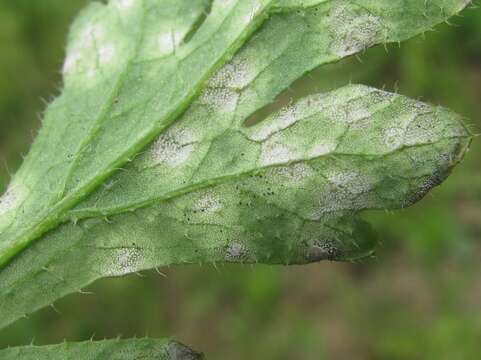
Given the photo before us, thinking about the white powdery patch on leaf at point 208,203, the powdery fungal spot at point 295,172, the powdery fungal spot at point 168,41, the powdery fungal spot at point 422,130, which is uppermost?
the powdery fungal spot at point 168,41

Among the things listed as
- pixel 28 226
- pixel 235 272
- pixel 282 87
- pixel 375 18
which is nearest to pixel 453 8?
pixel 375 18

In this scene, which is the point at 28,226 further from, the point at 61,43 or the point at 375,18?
the point at 61,43

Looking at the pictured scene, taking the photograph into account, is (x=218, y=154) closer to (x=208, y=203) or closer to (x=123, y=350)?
(x=208, y=203)

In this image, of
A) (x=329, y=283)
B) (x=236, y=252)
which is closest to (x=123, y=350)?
(x=236, y=252)

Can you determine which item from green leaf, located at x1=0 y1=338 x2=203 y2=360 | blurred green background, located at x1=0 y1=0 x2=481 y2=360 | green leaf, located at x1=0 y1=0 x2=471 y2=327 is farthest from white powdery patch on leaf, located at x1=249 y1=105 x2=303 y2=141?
blurred green background, located at x1=0 y1=0 x2=481 y2=360

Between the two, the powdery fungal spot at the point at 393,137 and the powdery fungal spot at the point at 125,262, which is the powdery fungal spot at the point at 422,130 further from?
the powdery fungal spot at the point at 125,262

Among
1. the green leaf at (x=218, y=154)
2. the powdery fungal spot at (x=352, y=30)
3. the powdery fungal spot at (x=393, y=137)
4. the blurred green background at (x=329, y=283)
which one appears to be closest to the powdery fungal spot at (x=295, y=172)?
the green leaf at (x=218, y=154)

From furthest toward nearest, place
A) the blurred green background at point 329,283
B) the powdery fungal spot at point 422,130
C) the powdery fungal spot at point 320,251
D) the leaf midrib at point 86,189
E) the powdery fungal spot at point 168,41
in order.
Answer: the blurred green background at point 329,283
the powdery fungal spot at point 168,41
the leaf midrib at point 86,189
the powdery fungal spot at point 320,251
the powdery fungal spot at point 422,130

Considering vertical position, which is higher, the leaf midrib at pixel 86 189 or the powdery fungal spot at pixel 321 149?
the leaf midrib at pixel 86 189

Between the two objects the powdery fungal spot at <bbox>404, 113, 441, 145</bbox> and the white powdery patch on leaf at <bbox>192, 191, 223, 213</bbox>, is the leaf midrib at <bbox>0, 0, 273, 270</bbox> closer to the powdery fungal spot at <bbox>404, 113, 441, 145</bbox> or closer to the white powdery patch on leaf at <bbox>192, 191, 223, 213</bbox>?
the white powdery patch on leaf at <bbox>192, 191, 223, 213</bbox>
